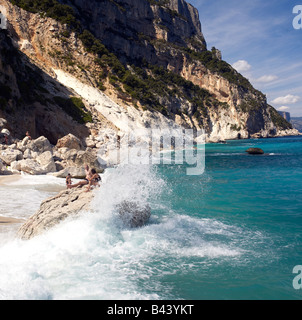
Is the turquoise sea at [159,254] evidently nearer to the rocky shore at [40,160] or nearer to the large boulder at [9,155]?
the rocky shore at [40,160]

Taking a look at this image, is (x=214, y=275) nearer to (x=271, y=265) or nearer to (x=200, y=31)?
(x=271, y=265)

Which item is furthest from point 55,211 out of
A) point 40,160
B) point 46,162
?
point 40,160

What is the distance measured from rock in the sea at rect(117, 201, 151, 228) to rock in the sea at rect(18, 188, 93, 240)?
1.09 m

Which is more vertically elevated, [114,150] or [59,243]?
[114,150]

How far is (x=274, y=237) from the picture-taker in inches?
321

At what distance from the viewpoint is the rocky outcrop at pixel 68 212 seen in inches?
304

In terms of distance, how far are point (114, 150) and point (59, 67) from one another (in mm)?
Answer: 22465

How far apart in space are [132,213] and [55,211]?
2.40 metres

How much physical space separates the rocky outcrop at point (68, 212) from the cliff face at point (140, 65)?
96.1 feet

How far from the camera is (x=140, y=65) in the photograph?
232 feet

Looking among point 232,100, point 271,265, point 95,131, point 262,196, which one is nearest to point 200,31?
point 232,100

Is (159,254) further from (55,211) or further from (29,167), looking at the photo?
(29,167)

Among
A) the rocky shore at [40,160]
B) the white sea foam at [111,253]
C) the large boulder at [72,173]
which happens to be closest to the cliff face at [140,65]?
the rocky shore at [40,160]

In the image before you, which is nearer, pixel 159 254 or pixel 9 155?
pixel 159 254
